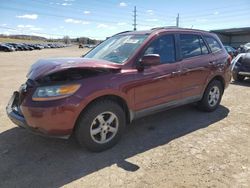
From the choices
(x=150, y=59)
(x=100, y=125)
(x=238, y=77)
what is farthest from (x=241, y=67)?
(x=100, y=125)

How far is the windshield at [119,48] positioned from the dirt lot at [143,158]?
136 cm

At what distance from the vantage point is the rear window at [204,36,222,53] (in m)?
5.47

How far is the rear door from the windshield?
3.19 ft

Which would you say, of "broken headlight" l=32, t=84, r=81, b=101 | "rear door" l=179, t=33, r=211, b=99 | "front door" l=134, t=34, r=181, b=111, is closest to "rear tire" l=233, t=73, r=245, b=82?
"rear door" l=179, t=33, r=211, b=99

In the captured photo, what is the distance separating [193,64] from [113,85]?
201 cm

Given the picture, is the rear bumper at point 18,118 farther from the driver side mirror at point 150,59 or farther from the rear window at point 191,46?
the rear window at point 191,46

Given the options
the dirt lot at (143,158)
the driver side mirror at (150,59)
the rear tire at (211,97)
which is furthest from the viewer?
the rear tire at (211,97)

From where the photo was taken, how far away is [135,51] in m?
3.98

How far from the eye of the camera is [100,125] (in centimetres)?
360

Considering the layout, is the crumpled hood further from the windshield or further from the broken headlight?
the windshield

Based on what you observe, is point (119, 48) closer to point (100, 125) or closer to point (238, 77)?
point (100, 125)

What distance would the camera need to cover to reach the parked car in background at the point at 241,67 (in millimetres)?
9415

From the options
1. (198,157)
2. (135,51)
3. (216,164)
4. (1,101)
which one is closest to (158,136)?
(198,157)

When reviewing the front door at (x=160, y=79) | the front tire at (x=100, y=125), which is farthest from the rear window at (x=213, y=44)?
the front tire at (x=100, y=125)
